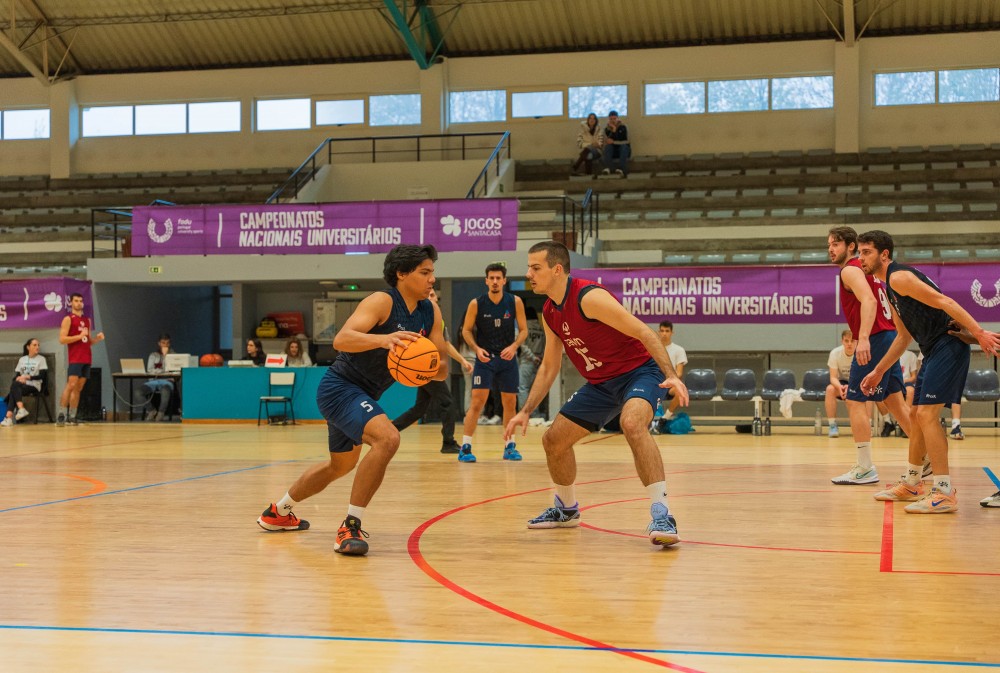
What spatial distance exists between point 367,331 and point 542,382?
104 centimetres

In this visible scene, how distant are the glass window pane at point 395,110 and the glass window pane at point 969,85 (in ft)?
41.1

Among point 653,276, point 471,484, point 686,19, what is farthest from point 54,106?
point 471,484

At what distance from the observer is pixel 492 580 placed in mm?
4688

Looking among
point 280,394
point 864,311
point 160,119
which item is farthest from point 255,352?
point 160,119

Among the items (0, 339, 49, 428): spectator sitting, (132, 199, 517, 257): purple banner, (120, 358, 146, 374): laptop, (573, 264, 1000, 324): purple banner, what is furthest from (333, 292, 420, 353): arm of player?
(120, 358, 146, 374): laptop

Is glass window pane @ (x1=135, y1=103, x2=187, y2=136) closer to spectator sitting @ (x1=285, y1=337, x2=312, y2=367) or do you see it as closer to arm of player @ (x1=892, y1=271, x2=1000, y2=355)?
spectator sitting @ (x1=285, y1=337, x2=312, y2=367)

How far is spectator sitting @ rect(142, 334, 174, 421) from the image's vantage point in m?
19.2

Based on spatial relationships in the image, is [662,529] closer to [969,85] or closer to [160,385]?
[160,385]

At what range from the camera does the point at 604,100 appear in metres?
Answer: 26.5

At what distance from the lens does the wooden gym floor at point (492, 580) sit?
11.4 feet

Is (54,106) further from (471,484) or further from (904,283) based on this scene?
(904,283)

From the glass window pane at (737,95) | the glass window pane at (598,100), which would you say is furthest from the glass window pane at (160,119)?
the glass window pane at (737,95)

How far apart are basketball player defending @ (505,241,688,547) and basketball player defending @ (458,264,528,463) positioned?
4.87 m

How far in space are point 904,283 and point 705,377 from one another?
935 centimetres
